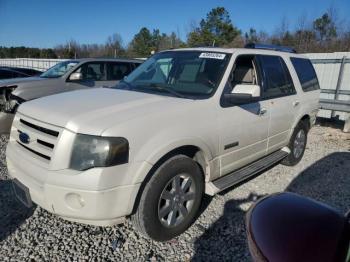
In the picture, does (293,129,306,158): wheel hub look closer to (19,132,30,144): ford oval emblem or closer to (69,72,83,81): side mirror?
(19,132,30,144): ford oval emblem

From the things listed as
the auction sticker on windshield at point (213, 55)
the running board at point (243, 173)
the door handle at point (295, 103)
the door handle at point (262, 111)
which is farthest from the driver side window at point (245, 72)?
the running board at point (243, 173)

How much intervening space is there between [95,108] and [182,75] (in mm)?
1393

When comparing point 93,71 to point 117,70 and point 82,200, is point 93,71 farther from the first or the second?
point 82,200

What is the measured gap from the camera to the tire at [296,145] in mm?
5027

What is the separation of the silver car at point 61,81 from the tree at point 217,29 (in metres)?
33.0

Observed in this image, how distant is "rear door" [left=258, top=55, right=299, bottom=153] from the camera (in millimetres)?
4141

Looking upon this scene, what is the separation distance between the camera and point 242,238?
3076mm

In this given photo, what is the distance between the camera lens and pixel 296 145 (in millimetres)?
5195

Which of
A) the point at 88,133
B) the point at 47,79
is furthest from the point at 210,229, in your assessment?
the point at 47,79

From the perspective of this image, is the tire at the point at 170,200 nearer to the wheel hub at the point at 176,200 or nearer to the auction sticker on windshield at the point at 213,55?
the wheel hub at the point at 176,200

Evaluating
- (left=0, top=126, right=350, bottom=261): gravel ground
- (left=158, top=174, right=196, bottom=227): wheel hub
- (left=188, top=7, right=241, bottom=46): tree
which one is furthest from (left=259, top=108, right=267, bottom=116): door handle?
(left=188, top=7, right=241, bottom=46): tree

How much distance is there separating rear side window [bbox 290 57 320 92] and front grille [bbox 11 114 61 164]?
4.11 meters

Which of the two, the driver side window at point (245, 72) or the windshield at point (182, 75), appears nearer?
the windshield at point (182, 75)

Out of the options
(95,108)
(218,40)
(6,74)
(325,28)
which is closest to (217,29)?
(218,40)
